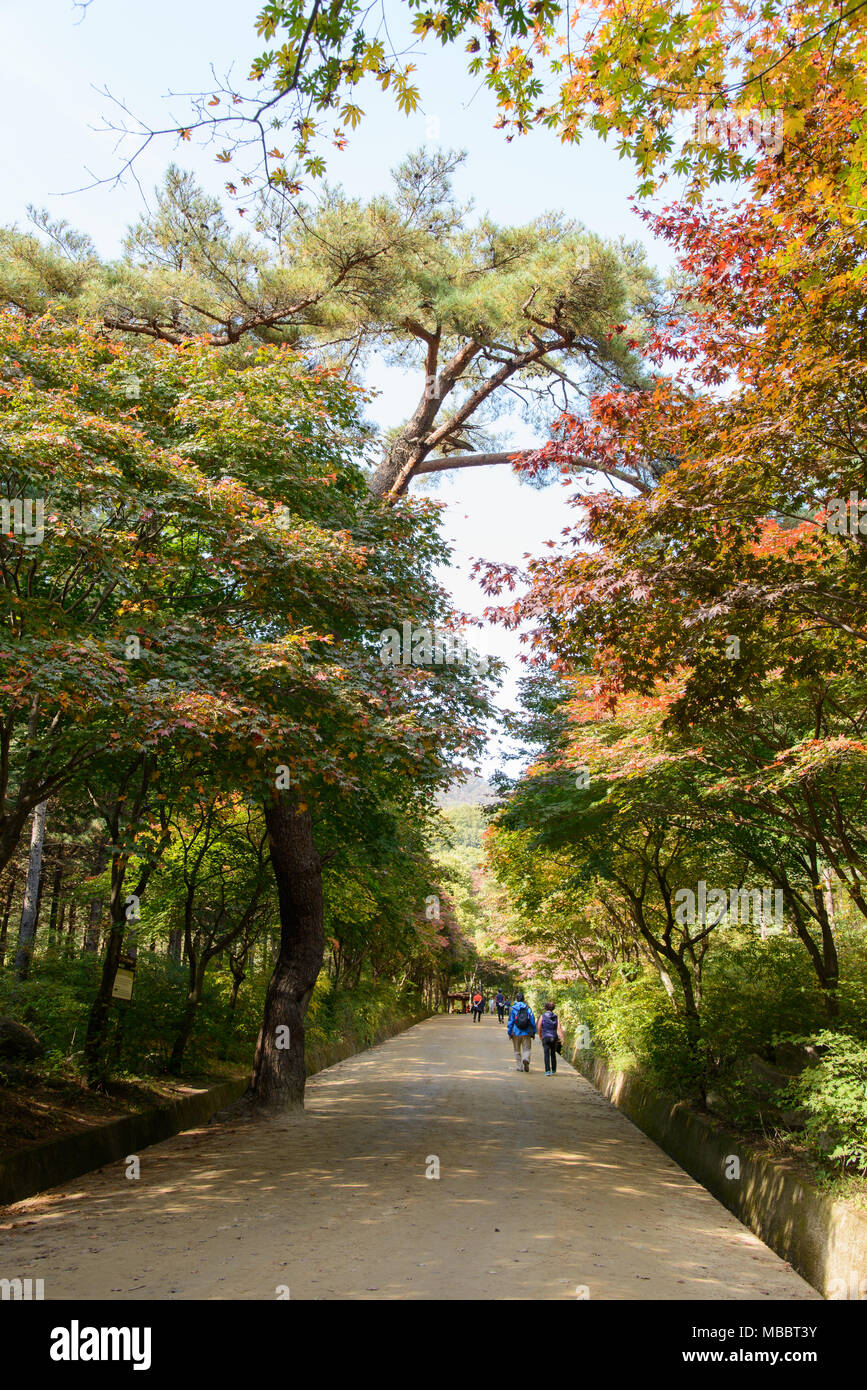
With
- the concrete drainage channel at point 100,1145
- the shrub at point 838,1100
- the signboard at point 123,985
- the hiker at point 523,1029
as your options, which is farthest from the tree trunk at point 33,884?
the shrub at point 838,1100

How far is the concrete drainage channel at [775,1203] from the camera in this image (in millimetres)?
5527

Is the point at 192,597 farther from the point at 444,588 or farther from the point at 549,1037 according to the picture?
the point at 549,1037

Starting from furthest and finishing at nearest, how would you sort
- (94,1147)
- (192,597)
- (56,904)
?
(56,904) < (192,597) < (94,1147)

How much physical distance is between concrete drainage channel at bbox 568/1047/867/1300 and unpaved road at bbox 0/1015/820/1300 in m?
0.18

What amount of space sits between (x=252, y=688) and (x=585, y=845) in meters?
7.37

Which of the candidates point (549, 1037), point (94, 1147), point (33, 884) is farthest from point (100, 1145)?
A: point (549, 1037)

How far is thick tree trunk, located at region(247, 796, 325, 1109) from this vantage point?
483 inches

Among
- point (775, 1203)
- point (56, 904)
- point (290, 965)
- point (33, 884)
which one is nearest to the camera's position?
point (775, 1203)

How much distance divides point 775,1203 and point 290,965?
734 centimetres

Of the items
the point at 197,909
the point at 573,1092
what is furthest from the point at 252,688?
the point at 573,1092

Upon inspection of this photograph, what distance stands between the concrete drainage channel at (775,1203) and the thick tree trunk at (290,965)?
16.6 ft

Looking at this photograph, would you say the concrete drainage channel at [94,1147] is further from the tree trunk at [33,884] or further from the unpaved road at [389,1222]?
the tree trunk at [33,884]

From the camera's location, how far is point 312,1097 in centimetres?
1536

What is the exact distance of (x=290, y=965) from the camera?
12.6m
